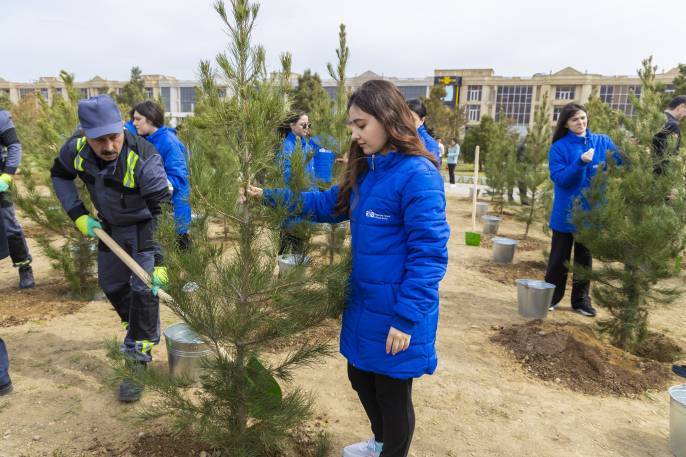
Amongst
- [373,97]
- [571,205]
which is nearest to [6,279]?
[373,97]

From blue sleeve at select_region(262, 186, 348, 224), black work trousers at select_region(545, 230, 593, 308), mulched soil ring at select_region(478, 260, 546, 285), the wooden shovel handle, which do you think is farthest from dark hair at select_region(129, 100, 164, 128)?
mulched soil ring at select_region(478, 260, 546, 285)

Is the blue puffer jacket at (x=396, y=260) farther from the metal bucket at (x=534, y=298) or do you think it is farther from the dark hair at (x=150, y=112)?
the metal bucket at (x=534, y=298)

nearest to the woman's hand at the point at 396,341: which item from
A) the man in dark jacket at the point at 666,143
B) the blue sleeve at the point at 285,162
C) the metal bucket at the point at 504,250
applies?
the blue sleeve at the point at 285,162

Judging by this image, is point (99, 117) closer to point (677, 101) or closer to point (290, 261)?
point (290, 261)

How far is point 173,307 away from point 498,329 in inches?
123

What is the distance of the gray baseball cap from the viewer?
2.30 metres

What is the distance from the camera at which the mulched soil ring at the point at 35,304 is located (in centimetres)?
399

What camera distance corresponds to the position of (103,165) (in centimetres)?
260

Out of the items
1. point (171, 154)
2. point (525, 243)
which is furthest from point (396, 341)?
point (525, 243)

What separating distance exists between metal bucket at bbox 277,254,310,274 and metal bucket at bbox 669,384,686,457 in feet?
6.59

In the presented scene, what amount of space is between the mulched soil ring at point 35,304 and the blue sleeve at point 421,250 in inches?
143

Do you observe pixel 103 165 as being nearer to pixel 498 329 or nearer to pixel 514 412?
pixel 514 412

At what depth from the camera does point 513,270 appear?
19.9ft

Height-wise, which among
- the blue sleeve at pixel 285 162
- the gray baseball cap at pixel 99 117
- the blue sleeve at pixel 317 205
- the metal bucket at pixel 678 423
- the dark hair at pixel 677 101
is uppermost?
the dark hair at pixel 677 101
